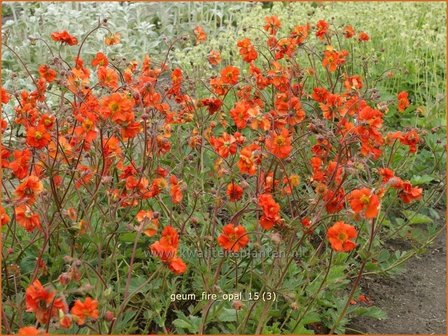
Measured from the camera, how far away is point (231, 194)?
2.33 meters

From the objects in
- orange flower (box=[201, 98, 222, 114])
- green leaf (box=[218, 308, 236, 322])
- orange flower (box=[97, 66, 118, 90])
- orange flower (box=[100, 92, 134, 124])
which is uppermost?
orange flower (box=[100, 92, 134, 124])

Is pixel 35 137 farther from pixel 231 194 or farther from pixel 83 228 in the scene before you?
pixel 231 194

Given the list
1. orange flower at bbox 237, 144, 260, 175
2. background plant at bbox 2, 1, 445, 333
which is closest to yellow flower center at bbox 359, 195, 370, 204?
background plant at bbox 2, 1, 445, 333

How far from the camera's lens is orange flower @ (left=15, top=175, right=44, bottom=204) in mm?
2082

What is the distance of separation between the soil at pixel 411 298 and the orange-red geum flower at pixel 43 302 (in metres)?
1.24

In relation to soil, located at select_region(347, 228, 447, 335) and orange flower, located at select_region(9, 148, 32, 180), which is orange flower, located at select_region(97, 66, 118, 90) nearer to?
orange flower, located at select_region(9, 148, 32, 180)

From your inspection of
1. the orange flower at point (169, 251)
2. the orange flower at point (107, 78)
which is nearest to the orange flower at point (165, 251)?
the orange flower at point (169, 251)

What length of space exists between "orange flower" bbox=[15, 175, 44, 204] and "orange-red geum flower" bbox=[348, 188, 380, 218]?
878 mm

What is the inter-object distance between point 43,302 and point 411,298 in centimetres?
170

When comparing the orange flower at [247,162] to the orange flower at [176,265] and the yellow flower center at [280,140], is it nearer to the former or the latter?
the yellow flower center at [280,140]

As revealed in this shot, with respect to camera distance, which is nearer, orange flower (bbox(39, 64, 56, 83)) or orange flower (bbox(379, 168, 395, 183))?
orange flower (bbox(379, 168, 395, 183))

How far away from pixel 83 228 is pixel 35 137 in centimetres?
31

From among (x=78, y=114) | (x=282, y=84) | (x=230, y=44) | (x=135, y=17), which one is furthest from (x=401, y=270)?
(x=135, y=17)

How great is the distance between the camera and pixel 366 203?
6.61ft
